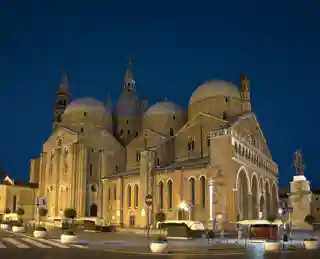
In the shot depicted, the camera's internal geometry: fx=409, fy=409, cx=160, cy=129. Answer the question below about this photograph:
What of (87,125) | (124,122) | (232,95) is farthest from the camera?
(124,122)

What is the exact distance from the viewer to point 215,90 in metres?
58.1

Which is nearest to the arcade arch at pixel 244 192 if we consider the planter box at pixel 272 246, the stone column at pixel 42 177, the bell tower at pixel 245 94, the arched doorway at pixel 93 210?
the bell tower at pixel 245 94

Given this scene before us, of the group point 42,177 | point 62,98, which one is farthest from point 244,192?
point 62,98

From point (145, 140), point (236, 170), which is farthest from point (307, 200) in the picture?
point (145, 140)

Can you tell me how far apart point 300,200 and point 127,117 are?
36.4 metres

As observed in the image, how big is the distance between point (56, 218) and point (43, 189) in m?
9.39

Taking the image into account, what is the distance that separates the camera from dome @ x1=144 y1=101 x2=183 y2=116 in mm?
65125

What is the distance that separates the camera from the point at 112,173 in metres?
64.6

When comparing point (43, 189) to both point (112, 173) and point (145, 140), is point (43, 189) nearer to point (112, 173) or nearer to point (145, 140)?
point (112, 173)

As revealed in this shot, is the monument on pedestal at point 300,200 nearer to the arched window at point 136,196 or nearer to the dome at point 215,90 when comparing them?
the dome at point 215,90

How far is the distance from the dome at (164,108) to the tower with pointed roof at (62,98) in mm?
24121

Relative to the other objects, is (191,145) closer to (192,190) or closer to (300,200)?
(192,190)

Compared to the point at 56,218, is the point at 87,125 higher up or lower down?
higher up

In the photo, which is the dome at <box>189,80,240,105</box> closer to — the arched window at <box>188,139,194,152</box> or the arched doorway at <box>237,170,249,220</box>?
the arched window at <box>188,139,194,152</box>
